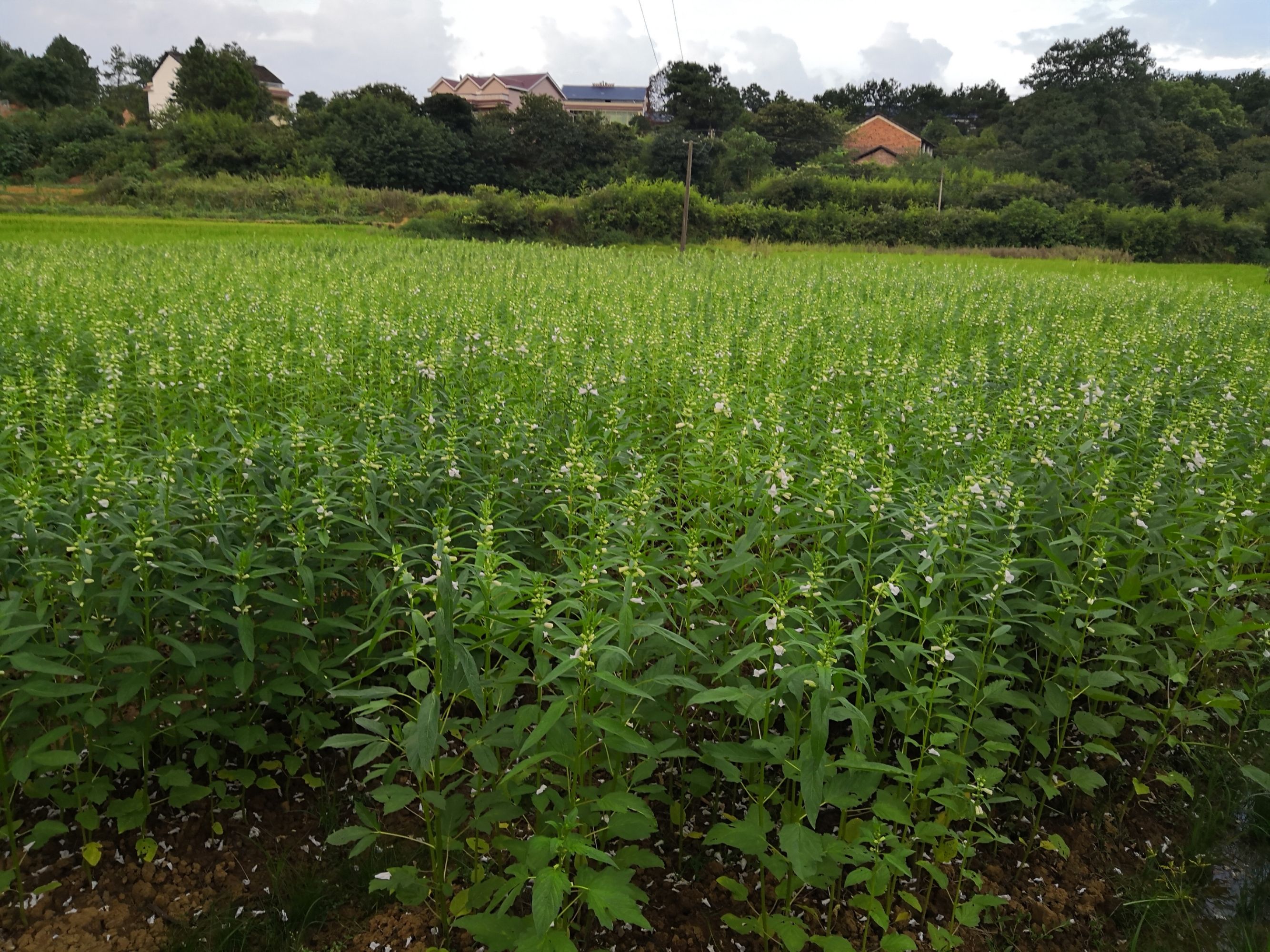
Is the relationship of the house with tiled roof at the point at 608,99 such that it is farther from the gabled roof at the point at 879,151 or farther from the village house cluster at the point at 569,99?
the gabled roof at the point at 879,151

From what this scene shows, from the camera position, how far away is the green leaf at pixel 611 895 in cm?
208

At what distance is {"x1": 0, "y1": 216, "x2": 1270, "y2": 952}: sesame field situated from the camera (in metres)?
2.60

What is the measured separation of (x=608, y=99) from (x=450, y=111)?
217 feet

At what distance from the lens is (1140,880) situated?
10.7ft

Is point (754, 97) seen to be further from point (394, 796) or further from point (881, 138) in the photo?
point (394, 796)

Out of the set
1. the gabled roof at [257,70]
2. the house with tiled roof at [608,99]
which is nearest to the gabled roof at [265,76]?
the gabled roof at [257,70]

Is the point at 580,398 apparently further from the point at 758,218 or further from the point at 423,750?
the point at 758,218

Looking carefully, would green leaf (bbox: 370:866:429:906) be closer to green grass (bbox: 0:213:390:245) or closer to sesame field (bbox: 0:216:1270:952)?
sesame field (bbox: 0:216:1270:952)

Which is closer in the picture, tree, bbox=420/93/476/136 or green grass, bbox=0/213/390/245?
green grass, bbox=0/213/390/245

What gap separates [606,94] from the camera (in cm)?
11544

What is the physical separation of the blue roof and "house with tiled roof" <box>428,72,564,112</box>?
892 centimetres

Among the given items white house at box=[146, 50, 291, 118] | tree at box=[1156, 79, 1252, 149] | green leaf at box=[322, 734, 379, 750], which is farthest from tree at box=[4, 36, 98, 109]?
tree at box=[1156, 79, 1252, 149]

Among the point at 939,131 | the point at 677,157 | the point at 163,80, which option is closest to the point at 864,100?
the point at 939,131

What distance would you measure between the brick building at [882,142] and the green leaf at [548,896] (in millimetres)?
68066
